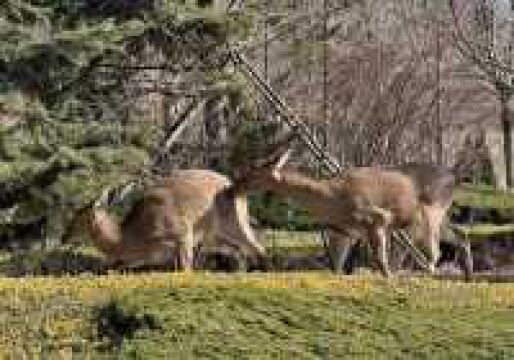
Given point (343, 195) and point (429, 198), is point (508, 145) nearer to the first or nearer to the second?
point (429, 198)

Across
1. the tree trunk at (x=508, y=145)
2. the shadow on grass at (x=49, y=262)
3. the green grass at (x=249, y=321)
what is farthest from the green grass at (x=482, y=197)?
the green grass at (x=249, y=321)

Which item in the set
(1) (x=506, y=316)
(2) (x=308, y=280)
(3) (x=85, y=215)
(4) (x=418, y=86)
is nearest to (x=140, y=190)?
(3) (x=85, y=215)

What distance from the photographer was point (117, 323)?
10680 millimetres

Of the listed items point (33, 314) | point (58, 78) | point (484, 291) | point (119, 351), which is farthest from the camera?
point (58, 78)

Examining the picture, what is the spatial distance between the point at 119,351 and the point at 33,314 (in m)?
1.14

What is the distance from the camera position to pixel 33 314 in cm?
1107

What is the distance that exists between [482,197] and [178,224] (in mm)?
13373

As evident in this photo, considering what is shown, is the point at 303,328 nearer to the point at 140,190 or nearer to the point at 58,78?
the point at 58,78

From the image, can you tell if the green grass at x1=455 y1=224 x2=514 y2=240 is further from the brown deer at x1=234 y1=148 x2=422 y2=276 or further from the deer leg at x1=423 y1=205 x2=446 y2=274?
the brown deer at x1=234 y1=148 x2=422 y2=276

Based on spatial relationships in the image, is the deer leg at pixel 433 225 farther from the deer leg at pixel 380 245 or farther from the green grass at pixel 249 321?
the green grass at pixel 249 321

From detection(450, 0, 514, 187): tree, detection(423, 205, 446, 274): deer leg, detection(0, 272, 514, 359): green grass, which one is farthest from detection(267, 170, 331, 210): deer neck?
detection(450, 0, 514, 187): tree

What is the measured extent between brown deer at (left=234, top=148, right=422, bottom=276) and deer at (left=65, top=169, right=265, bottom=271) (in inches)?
15.0

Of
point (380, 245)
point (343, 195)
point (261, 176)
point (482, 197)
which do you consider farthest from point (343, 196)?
point (482, 197)

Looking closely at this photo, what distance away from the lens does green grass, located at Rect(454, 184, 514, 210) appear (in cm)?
2673
